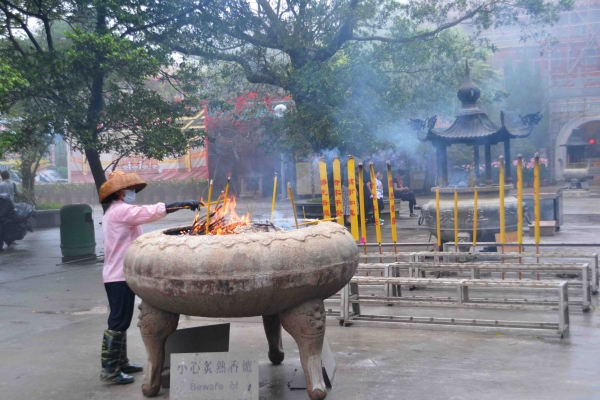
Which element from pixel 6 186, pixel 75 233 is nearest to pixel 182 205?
pixel 75 233

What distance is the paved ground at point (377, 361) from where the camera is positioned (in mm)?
4250

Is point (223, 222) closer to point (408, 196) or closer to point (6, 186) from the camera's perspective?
point (6, 186)

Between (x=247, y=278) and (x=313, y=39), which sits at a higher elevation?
(x=313, y=39)

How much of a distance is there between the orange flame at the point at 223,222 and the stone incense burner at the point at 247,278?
0.40 meters

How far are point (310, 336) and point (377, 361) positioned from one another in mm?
1124

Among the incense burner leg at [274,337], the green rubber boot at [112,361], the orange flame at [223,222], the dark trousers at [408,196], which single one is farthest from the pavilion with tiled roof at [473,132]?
the dark trousers at [408,196]

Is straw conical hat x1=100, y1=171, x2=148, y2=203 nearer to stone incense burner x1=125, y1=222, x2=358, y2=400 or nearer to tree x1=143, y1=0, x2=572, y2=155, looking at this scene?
stone incense burner x1=125, y1=222, x2=358, y2=400

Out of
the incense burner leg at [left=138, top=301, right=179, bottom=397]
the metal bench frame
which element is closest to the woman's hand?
the incense burner leg at [left=138, top=301, right=179, bottom=397]

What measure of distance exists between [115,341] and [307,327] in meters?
1.63

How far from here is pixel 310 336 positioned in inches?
159

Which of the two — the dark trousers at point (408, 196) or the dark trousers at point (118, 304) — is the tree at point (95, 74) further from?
the dark trousers at point (408, 196)

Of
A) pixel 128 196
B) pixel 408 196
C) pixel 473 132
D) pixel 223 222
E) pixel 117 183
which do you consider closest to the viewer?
pixel 223 222

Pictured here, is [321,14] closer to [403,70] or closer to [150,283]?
[403,70]

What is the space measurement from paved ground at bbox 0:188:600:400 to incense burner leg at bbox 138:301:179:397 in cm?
16
